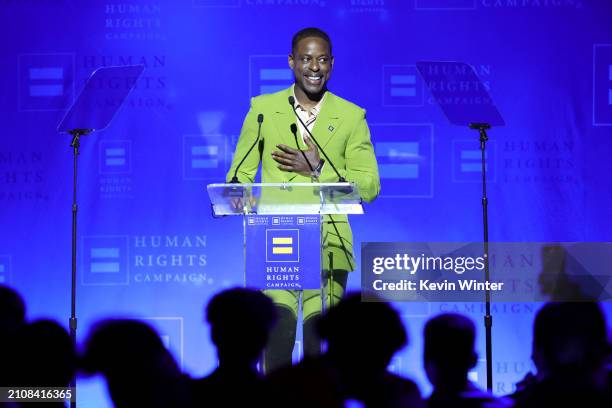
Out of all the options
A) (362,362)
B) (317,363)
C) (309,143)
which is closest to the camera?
(317,363)

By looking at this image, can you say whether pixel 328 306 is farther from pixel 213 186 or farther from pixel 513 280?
pixel 513 280

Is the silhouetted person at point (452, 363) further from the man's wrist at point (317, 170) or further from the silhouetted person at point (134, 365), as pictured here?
the man's wrist at point (317, 170)

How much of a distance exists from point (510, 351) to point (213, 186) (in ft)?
10.9

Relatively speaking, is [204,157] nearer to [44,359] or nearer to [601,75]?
[601,75]

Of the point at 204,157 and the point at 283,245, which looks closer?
the point at 283,245

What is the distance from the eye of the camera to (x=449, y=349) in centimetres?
325

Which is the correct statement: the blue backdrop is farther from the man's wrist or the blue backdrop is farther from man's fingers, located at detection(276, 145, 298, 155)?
man's fingers, located at detection(276, 145, 298, 155)

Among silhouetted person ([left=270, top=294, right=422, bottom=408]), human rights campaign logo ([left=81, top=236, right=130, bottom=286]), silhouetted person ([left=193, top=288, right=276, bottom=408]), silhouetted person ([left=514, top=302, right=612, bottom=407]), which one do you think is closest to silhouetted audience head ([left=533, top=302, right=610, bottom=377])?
silhouetted person ([left=514, top=302, right=612, bottom=407])

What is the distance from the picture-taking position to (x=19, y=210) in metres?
7.03

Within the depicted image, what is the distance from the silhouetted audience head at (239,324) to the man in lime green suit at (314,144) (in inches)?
58.8

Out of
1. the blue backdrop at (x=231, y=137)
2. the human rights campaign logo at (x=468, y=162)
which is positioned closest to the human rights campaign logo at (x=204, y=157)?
the blue backdrop at (x=231, y=137)

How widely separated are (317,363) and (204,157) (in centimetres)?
433

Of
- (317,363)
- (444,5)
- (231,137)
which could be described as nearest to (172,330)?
(231,137)

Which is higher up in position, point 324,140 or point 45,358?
point 324,140
